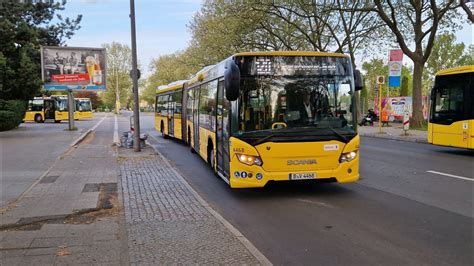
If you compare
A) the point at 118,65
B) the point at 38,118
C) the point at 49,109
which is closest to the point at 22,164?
the point at 49,109

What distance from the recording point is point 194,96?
14.9m

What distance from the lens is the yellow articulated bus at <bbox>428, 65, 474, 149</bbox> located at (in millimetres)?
14445

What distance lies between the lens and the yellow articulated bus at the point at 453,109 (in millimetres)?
14445

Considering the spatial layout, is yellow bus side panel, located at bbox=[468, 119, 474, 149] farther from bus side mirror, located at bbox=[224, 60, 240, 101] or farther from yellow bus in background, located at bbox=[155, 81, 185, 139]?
yellow bus in background, located at bbox=[155, 81, 185, 139]

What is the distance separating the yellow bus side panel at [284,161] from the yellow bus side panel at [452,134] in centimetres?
800

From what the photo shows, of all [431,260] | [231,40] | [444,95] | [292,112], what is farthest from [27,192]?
[231,40]

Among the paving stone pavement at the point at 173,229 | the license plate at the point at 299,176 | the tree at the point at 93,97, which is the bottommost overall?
the paving stone pavement at the point at 173,229

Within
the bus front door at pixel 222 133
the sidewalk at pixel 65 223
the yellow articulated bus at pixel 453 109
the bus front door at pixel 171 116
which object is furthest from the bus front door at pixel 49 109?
the bus front door at pixel 222 133

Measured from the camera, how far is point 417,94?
2775 cm

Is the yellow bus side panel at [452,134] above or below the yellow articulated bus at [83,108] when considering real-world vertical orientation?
below

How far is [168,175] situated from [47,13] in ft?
77.3

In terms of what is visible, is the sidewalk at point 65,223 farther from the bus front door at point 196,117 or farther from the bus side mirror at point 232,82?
the bus front door at point 196,117

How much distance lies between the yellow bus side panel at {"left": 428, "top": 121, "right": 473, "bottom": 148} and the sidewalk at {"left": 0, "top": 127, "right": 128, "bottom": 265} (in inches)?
429

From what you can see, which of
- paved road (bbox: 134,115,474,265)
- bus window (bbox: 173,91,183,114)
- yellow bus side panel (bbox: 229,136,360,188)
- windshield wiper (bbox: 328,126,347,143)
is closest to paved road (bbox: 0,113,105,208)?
paved road (bbox: 134,115,474,265)
